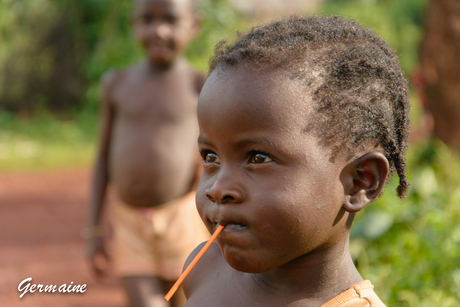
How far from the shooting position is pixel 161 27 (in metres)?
3.21

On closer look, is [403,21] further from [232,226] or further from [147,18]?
[232,226]

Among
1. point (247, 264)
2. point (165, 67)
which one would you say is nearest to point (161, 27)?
point (165, 67)

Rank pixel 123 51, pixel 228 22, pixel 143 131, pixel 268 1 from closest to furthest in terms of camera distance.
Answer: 1. pixel 143 131
2. pixel 123 51
3. pixel 228 22
4. pixel 268 1

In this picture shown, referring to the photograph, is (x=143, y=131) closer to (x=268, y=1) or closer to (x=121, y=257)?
(x=121, y=257)

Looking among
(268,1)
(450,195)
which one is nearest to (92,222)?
(450,195)

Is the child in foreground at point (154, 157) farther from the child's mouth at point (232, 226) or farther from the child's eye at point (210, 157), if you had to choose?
the child's mouth at point (232, 226)

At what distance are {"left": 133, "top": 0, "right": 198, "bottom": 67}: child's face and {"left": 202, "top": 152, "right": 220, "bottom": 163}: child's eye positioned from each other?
1.93 meters

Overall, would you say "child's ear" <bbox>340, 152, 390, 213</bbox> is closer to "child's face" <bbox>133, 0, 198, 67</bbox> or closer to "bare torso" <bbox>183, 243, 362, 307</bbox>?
"bare torso" <bbox>183, 243, 362, 307</bbox>

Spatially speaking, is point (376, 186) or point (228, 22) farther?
point (228, 22)

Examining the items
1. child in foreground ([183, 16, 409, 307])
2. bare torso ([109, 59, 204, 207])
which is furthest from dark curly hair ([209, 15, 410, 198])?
bare torso ([109, 59, 204, 207])

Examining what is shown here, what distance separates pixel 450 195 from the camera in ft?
13.4

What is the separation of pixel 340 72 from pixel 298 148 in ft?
0.72

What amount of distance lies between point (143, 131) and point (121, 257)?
→ 0.75 m

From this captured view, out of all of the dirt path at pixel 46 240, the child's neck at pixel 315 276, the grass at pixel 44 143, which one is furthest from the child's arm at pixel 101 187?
A: the grass at pixel 44 143
